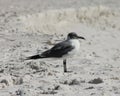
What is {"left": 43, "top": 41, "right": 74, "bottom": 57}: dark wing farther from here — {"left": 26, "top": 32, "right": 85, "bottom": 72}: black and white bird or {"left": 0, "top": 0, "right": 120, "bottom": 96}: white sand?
{"left": 0, "top": 0, "right": 120, "bottom": 96}: white sand

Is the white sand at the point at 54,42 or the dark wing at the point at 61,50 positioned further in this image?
the dark wing at the point at 61,50

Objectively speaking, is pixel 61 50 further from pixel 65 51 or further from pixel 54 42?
pixel 54 42

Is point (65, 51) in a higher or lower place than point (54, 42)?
lower

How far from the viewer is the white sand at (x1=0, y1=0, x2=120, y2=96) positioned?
33.3 ft

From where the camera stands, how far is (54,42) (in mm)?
15430

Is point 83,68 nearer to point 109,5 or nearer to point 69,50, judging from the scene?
point 69,50

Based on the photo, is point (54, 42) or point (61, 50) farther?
point (54, 42)

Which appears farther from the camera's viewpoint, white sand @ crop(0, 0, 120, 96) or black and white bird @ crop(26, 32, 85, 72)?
black and white bird @ crop(26, 32, 85, 72)

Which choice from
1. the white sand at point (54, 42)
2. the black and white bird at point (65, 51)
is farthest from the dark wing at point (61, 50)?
the white sand at point (54, 42)

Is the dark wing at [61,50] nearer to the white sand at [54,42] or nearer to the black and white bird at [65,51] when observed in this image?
the black and white bird at [65,51]

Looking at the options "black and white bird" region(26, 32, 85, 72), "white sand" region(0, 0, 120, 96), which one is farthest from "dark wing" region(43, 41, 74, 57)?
"white sand" region(0, 0, 120, 96)

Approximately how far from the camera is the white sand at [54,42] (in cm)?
1016

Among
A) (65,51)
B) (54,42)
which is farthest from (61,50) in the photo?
(54,42)

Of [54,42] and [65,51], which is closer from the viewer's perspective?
[65,51]
